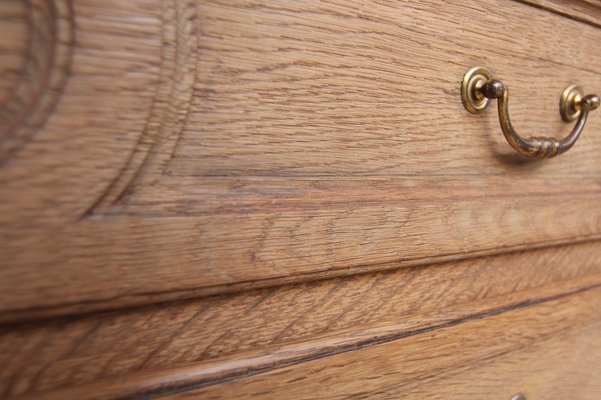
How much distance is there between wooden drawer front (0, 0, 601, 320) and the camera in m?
0.19

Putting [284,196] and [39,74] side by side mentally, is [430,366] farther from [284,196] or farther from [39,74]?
[39,74]

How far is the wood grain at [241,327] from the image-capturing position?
204 mm

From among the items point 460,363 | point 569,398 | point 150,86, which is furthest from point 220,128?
point 569,398

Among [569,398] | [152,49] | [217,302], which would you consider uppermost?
[152,49]

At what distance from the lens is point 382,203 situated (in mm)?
278

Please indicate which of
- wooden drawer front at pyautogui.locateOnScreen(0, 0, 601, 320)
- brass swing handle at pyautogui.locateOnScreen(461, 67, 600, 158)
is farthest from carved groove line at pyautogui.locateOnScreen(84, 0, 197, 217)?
brass swing handle at pyautogui.locateOnScreen(461, 67, 600, 158)

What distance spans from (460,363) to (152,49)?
253 millimetres

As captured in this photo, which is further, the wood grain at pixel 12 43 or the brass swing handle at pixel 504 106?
the brass swing handle at pixel 504 106

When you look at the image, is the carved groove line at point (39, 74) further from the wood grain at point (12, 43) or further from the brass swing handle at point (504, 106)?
the brass swing handle at point (504, 106)

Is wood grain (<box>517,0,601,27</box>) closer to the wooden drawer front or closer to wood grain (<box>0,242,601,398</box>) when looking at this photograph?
the wooden drawer front

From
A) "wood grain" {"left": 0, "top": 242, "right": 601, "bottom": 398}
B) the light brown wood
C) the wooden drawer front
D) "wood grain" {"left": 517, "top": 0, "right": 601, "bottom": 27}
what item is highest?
"wood grain" {"left": 517, "top": 0, "right": 601, "bottom": 27}

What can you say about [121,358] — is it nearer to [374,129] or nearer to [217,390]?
[217,390]

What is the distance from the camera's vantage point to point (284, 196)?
0.81 ft

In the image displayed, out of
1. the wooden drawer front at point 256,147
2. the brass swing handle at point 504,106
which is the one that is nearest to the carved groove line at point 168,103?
the wooden drawer front at point 256,147
